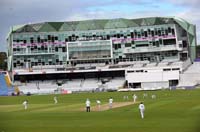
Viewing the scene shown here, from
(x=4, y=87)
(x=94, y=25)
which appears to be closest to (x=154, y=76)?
(x=94, y=25)

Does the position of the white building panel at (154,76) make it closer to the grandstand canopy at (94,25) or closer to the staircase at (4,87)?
the grandstand canopy at (94,25)

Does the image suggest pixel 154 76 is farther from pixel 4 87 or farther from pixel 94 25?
pixel 4 87

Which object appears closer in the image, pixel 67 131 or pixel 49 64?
pixel 67 131

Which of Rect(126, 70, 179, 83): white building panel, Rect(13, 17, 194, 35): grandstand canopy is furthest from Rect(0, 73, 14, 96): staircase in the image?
Rect(126, 70, 179, 83): white building panel

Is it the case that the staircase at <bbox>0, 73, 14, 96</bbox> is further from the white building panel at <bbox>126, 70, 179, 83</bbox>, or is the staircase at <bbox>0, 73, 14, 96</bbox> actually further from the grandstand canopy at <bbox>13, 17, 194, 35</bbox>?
the white building panel at <bbox>126, 70, 179, 83</bbox>

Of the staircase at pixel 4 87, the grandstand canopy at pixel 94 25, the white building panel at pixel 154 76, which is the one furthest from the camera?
the grandstand canopy at pixel 94 25

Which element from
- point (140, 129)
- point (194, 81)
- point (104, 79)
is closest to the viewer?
point (140, 129)

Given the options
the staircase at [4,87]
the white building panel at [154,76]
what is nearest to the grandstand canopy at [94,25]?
the staircase at [4,87]

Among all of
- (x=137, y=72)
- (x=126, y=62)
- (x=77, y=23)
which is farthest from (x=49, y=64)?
(x=137, y=72)

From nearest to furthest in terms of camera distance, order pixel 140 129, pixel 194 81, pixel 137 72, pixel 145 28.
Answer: pixel 140 129 → pixel 194 81 → pixel 137 72 → pixel 145 28

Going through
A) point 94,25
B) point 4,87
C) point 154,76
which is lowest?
point 4,87

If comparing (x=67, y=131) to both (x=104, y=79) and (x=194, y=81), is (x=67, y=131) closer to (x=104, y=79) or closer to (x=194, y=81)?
(x=194, y=81)

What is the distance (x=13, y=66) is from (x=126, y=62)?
28.4 metres

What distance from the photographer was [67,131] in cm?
2044
